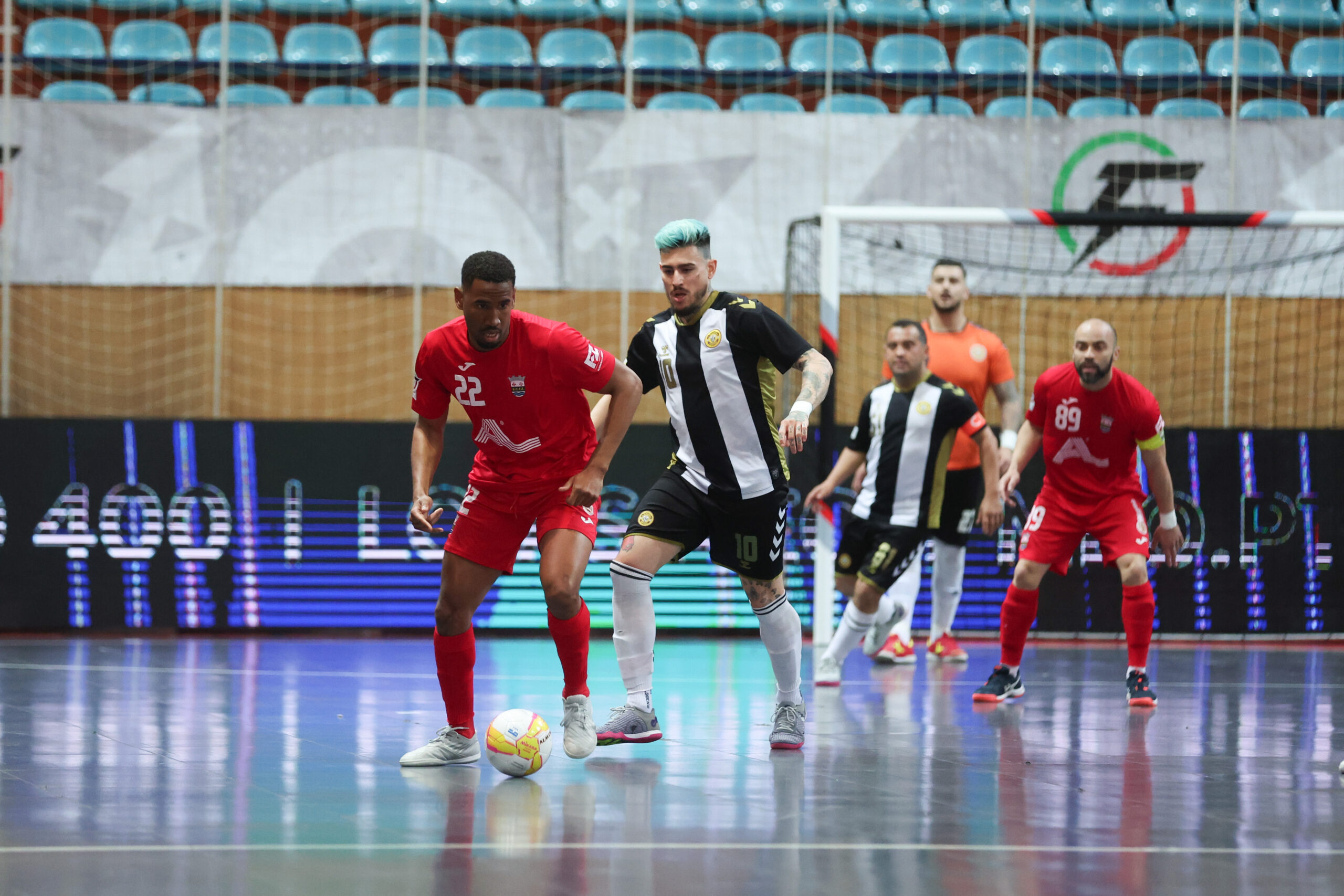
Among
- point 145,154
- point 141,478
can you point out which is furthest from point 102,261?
point 141,478

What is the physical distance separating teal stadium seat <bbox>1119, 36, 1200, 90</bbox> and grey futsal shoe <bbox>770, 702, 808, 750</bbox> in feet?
29.7

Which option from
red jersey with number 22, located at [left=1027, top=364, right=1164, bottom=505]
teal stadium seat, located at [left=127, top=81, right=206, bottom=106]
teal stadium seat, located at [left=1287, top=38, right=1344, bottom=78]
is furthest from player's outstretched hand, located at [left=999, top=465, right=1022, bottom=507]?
teal stadium seat, located at [left=127, top=81, right=206, bottom=106]

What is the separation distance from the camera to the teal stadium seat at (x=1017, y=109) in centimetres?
1130

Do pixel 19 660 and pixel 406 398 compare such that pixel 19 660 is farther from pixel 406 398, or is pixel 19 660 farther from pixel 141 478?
pixel 406 398

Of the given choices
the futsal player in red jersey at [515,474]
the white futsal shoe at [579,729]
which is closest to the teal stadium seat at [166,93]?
the futsal player in red jersey at [515,474]

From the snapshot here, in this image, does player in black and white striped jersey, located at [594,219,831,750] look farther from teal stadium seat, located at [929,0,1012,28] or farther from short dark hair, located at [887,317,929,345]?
teal stadium seat, located at [929,0,1012,28]

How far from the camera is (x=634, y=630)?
5.28 m

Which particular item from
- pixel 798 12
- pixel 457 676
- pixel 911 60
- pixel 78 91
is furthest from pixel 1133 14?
pixel 457 676

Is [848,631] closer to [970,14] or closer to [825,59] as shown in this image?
[825,59]

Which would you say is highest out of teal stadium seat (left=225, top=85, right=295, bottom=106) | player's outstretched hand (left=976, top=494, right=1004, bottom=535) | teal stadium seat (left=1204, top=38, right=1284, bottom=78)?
teal stadium seat (left=1204, top=38, right=1284, bottom=78)

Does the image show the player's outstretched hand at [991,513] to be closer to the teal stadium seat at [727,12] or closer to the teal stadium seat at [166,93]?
the teal stadium seat at [727,12]

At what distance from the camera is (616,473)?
9812mm

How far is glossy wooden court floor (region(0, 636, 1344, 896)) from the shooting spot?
322 centimetres

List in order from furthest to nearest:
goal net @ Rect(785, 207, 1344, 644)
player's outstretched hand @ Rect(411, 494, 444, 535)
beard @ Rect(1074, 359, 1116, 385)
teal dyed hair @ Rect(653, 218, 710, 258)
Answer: goal net @ Rect(785, 207, 1344, 644)
beard @ Rect(1074, 359, 1116, 385)
teal dyed hair @ Rect(653, 218, 710, 258)
player's outstretched hand @ Rect(411, 494, 444, 535)
